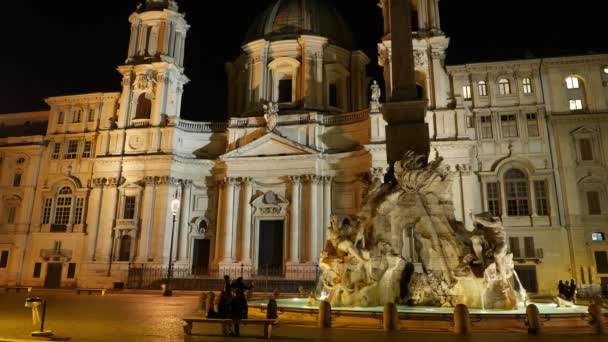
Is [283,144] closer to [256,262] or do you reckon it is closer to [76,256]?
[256,262]

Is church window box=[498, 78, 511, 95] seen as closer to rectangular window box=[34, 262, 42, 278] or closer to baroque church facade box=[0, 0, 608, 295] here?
baroque church facade box=[0, 0, 608, 295]

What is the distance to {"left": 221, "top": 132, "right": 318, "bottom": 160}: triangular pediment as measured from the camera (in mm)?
36125

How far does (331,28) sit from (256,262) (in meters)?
24.2

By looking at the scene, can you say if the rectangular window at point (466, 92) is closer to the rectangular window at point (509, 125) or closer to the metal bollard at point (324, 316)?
the rectangular window at point (509, 125)

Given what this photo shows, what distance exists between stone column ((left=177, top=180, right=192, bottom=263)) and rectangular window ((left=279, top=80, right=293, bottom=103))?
12.1 m

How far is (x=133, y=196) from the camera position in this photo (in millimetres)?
37875

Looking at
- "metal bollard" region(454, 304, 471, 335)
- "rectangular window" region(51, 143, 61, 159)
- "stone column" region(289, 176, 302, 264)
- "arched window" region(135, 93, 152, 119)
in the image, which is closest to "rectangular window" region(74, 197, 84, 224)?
"rectangular window" region(51, 143, 61, 159)

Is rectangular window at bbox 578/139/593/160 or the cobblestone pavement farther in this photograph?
rectangular window at bbox 578/139/593/160

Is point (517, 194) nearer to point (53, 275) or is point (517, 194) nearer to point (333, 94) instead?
point (333, 94)

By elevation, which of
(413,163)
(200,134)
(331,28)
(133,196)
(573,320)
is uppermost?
(331,28)

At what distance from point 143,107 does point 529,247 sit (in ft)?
112

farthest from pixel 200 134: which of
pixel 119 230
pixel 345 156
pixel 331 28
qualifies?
pixel 331 28

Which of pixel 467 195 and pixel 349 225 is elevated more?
pixel 467 195

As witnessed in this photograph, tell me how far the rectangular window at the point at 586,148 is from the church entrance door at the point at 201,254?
29.5 meters
